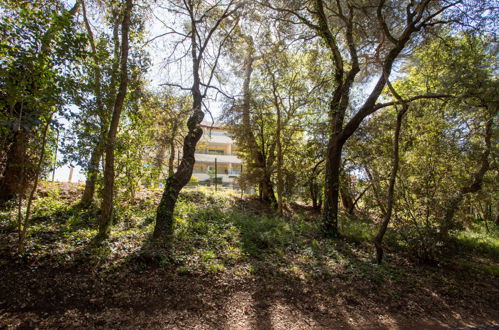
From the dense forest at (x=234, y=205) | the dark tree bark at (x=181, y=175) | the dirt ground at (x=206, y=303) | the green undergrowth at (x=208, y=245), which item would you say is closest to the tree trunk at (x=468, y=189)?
the dense forest at (x=234, y=205)

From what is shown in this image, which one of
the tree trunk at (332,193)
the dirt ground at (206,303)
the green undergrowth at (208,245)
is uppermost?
the tree trunk at (332,193)

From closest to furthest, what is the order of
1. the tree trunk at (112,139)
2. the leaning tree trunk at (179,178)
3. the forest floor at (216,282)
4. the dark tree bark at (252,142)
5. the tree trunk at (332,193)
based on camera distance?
1. the forest floor at (216,282)
2. the tree trunk at (112,139)
3. the leaning tree trunk at (179,178)
4. the tree trunk at (332,193)
5. the dark tree bark at (252,142)

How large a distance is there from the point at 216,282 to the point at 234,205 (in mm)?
7725

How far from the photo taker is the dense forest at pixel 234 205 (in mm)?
4141

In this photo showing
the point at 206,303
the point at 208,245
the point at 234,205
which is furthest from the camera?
the point at 234,205

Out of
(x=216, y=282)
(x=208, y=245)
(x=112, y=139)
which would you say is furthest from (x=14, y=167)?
(x=216, y=282)

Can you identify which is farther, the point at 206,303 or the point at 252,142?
the point at 252,142

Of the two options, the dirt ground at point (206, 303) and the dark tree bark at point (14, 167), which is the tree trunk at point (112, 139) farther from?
the dirt ground at point (206, 303)

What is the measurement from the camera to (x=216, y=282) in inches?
197

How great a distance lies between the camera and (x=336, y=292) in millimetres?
5238

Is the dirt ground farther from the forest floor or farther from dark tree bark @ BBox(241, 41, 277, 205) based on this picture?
dark tree bark @ BBox(241, 41, 277, 205)

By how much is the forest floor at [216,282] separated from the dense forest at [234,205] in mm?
34

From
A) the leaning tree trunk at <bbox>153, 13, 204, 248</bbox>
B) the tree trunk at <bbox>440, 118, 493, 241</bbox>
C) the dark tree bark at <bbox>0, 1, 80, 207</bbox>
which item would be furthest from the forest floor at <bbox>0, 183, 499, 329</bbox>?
the tree trunk at <bbox>440, 118, 493, 241</bbox>

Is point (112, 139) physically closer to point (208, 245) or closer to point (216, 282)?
point (208, 245)
